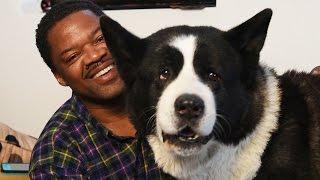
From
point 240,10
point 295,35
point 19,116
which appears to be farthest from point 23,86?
point 295,35

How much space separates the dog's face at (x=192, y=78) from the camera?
1699mm

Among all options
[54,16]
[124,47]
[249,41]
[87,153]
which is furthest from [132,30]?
[249,41]

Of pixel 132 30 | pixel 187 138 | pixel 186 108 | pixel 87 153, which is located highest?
pixel 186 108

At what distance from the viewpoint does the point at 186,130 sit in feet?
5.70

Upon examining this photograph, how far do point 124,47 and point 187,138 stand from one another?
42cm

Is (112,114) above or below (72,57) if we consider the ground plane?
below

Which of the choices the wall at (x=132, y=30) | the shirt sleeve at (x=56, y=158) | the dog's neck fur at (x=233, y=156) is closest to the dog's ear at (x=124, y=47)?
the dog's neck fur at (x=233, y=156)

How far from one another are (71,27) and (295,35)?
1764 millimetres

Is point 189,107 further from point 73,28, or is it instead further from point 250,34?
point 73,28

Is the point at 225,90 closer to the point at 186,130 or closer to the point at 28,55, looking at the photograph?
the point at 186,130

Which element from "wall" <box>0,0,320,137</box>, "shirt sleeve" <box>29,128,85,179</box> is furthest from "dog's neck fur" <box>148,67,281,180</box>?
"wall" <box>0,0,320,137</box>

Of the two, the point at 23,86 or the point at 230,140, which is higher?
the point at 230,140

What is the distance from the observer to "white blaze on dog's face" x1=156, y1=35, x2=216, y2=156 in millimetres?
1673

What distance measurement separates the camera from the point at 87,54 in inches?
88.4
